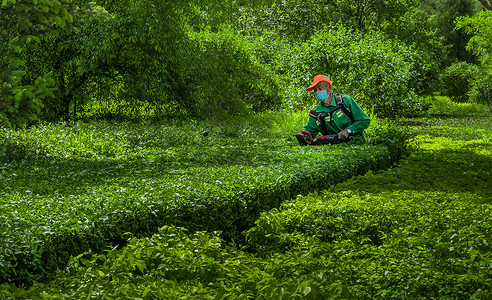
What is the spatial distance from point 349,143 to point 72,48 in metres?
7.38

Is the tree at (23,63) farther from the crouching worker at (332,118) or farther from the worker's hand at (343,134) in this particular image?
the worker's hand at (343,134)

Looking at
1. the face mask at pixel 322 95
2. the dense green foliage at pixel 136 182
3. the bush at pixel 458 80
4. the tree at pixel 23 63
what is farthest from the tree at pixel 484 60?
the tree at pixel 23 63

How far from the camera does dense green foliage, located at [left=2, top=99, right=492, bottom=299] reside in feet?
8.27

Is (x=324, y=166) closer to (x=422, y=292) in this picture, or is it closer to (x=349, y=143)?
(x=349, y=143)

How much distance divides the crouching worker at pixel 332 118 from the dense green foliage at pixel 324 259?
3.05 m

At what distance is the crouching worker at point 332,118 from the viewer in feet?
24.9

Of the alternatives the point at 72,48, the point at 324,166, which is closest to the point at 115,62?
the point at 72,48

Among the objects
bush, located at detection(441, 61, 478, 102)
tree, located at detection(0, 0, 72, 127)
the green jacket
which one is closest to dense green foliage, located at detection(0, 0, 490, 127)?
tree, located at detection(0, 0, 72, 127)

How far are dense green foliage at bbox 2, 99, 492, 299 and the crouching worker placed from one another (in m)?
3.05

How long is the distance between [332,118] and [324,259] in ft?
16.5

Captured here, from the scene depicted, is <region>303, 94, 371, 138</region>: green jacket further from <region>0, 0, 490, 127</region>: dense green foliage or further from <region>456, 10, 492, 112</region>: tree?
<region>456, 10, 492, 112</region>: tree

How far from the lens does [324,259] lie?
2.94 meters

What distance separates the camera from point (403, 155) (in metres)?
8.38

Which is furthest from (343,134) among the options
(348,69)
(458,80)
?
(458,80)
